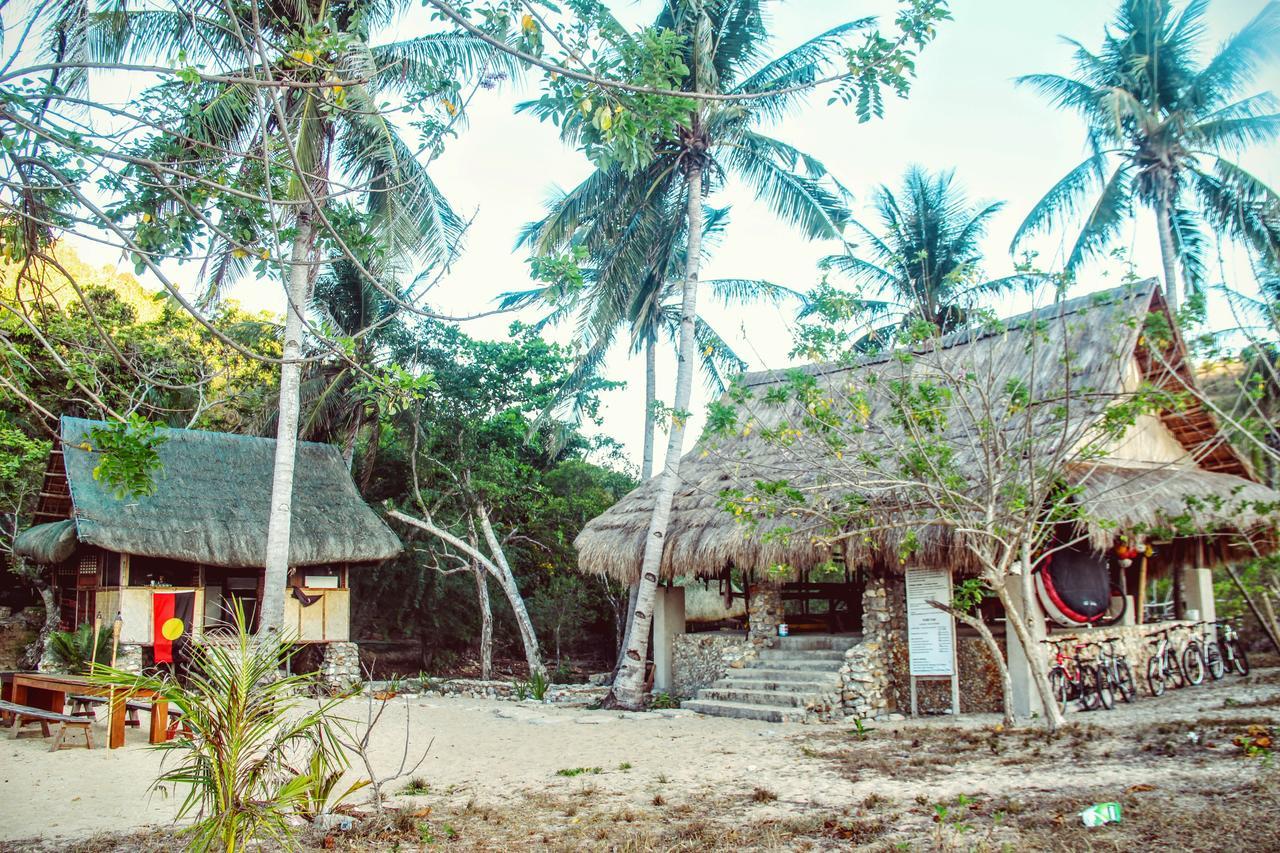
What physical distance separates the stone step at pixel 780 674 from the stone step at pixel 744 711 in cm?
47

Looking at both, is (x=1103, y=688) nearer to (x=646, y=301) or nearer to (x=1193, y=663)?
(x=1193, y=663)

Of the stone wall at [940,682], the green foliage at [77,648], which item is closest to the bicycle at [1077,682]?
the stone wall at [940,682]

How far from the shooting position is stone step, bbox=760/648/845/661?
11344mm

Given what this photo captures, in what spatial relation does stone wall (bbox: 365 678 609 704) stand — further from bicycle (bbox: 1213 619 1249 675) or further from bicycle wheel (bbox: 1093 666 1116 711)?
bicycle (bbox: 1213 619 1249 675)

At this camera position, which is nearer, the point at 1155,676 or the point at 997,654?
the point at 997,654

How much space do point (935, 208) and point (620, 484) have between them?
858 centimetres

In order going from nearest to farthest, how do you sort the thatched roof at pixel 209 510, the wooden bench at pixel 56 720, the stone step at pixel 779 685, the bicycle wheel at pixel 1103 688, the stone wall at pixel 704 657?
the wooden bench at pixel 56 720 < the bicycle wheel at pixel 1103 688 < the stone step at pixel 779 685 < the stone wall at pixel 704 657 < the thatched roof at pixel 209 510

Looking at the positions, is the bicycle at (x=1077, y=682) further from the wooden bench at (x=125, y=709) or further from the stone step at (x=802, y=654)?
the wooden bench at (x=125, y=709)

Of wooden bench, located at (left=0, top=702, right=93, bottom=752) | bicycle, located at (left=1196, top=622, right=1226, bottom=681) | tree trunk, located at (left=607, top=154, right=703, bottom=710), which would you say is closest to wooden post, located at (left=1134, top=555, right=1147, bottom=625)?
bicycle, located at (left=1196, top=622, right=1226, bottom=681)

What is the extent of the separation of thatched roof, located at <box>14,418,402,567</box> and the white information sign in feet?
27.6

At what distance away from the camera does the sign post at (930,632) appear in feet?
34.2

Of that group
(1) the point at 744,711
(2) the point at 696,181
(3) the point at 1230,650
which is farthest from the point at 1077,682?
(2) the point at 696,181

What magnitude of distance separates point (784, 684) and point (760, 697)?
31 centimetres

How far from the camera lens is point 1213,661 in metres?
12.1
